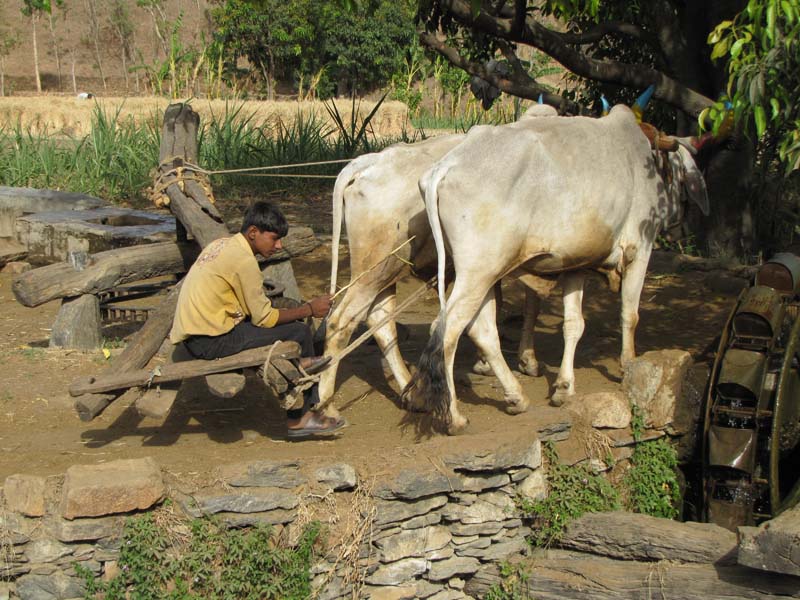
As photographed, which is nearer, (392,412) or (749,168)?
(392,412)

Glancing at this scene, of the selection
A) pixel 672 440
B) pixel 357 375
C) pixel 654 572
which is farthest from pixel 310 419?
pixel 672 440

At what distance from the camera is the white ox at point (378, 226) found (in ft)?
17.9

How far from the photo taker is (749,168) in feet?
29.0

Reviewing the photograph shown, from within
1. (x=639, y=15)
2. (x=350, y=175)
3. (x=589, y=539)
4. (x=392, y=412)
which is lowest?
(x=589, y=539)

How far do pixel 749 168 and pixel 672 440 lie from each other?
12.5 feet

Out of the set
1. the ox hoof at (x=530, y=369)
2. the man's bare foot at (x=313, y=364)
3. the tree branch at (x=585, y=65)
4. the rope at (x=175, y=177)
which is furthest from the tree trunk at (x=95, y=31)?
the man's bare foot at (x=313, y=364)

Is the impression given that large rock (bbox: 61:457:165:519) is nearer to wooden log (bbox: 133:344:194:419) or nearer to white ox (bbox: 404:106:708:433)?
wooden log (bbox: 133:344:194:419)

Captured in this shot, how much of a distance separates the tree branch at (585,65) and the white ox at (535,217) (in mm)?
1447

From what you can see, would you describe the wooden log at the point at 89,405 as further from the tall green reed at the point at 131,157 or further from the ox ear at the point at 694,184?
the tall green reed at the point at 131,157

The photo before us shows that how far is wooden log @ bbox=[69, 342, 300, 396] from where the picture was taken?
15.3 feet

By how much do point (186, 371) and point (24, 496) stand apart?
898 millimetres

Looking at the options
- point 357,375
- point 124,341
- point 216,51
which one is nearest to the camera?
point 357,375

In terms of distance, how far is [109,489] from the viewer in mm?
4293

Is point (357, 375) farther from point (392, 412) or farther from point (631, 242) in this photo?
point (631, 242)
